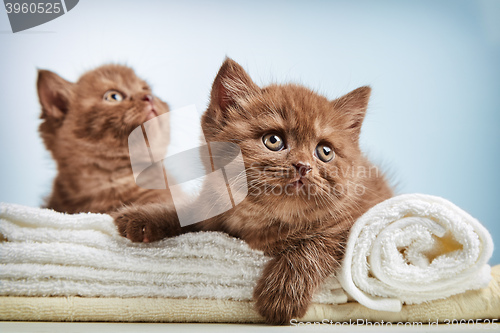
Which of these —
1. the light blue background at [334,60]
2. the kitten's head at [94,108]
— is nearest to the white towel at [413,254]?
the light blue background at [334,60]

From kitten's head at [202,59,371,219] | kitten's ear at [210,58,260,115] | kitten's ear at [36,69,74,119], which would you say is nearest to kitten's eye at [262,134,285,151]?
kitten's head at [202,59,371,219]

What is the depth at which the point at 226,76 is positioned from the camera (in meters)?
0.95

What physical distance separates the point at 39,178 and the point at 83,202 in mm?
245

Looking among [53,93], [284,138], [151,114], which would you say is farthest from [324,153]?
[53,93]

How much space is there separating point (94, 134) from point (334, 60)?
0.88m

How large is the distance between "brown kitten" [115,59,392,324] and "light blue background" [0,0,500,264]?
40 cm

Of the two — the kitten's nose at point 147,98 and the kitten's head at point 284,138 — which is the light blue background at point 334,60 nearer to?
the kitten's nose at point 147,98

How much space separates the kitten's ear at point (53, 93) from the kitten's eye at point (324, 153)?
0.87 meters

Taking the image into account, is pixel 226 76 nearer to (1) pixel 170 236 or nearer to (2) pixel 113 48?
(1) pixel 170 236

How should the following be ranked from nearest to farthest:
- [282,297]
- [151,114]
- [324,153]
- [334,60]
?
[282,297]
[324,153]
[151,114]
[334,60]

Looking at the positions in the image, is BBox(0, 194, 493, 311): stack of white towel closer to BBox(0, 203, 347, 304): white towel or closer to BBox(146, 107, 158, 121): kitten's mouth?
BBox(0, 203, 347, 304): white towel

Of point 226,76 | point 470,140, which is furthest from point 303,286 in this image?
point 470,140

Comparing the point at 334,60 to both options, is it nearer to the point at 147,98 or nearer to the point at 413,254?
the point at 147,98

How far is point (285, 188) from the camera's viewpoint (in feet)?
2.78
